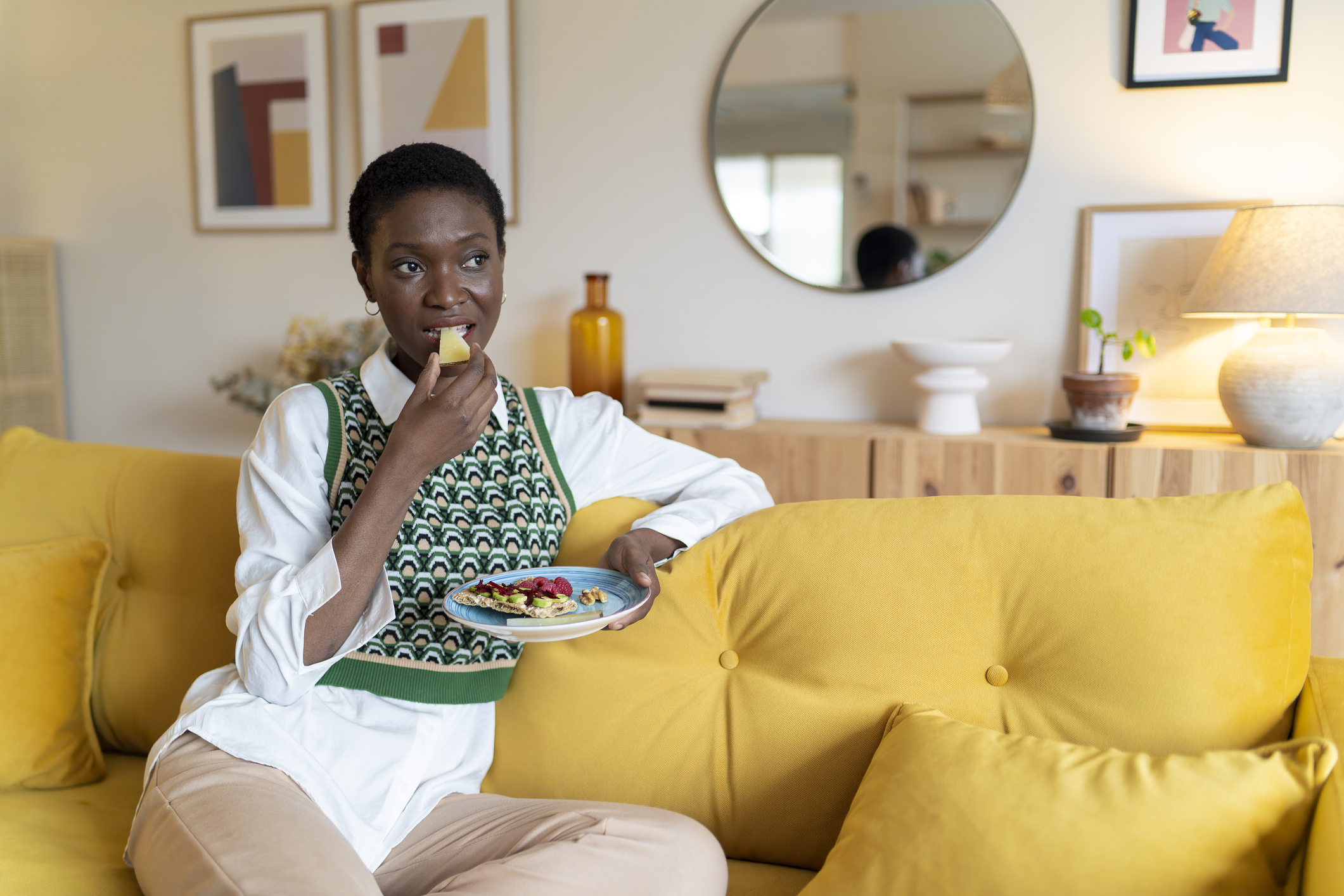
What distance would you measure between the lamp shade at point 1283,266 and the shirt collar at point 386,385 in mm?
1612

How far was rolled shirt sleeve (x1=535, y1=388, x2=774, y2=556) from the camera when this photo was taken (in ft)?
5.02

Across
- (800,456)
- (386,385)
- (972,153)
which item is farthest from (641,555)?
(972,153)

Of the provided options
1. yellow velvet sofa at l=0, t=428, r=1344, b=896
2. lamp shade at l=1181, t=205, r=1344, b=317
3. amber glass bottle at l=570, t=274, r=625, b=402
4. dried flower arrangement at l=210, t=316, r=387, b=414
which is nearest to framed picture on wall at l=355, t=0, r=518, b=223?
amber glass bottle at l=570, t=274, r=625, b=402

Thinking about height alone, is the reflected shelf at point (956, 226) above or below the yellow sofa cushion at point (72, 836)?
above

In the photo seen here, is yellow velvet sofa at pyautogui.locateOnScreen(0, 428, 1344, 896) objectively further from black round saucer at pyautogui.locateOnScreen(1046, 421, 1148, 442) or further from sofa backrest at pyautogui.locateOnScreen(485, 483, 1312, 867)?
black round saucer at pyautogui.locateOnScreen(1046, 421, 1148, 442)

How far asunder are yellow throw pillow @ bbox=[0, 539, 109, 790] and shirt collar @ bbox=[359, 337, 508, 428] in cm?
64

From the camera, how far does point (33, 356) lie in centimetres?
332

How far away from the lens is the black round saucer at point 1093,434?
2.22 m

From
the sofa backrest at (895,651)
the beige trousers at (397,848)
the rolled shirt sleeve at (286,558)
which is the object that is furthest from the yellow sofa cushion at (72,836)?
the sofa backrest at (895,651)

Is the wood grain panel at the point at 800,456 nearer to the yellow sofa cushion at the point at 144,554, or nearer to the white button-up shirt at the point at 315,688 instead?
the white button-up shirt at the point at 315,688

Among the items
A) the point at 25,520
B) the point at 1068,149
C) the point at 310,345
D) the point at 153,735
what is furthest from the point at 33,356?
the point at 1068,149

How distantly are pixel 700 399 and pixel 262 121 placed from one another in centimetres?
175

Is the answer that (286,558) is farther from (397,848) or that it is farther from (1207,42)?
(1207,42)

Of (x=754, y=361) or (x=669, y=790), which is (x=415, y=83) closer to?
(x=754, y=361)
